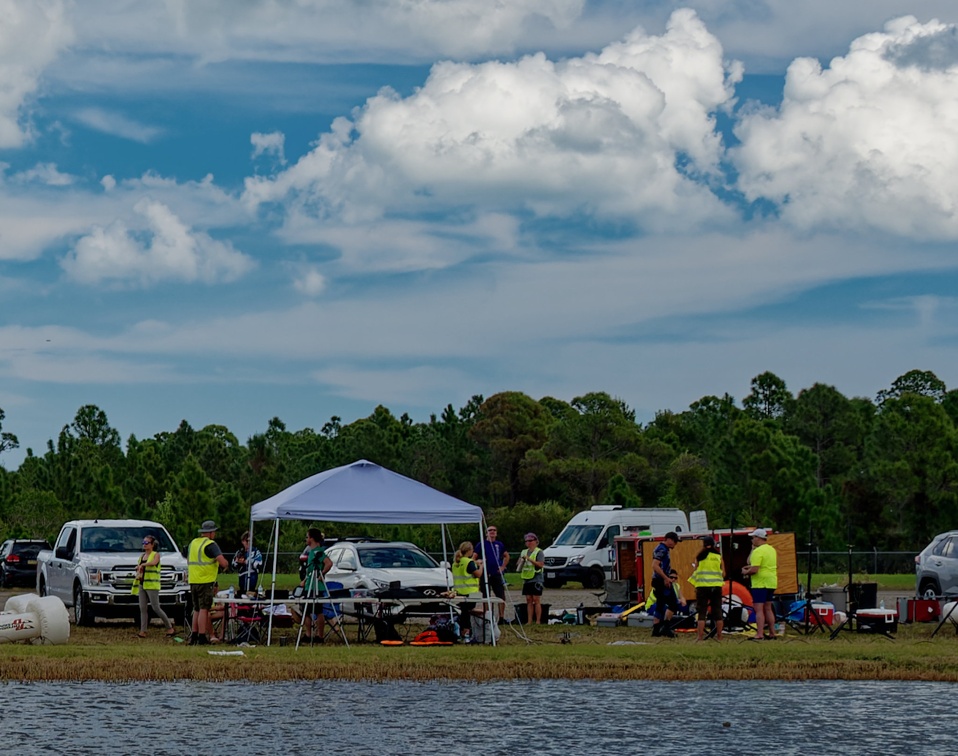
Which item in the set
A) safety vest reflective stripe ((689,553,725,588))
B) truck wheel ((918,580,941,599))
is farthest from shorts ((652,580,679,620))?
truck wheel ((918,580,941,599))

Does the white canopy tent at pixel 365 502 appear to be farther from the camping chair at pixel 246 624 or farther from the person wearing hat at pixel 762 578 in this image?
the person wearing hat at pixel 762 578

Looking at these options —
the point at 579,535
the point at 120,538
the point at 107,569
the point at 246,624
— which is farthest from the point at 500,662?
the point at 579,535

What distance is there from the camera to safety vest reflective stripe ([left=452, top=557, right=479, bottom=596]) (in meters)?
24.3

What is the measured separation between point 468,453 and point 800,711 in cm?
7086

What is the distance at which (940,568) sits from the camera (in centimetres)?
2986

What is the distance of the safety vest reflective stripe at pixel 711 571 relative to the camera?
2342 cm

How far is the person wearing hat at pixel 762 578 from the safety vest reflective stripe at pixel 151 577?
9.45 metres

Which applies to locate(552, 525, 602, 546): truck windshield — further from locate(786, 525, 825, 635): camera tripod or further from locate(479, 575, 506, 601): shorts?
locate(479, 575, 506, 601): shorts

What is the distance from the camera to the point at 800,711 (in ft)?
50.9

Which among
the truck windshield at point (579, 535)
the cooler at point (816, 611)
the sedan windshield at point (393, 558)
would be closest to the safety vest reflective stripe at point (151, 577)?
the sedan windshield at point (393, 558)

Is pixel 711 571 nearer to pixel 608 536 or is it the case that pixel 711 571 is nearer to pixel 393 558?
pixel 393 558

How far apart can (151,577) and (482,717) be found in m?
11.7

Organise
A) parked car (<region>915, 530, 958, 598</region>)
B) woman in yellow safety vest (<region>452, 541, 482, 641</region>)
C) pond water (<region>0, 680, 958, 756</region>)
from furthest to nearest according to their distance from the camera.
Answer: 1. parked car (<region>915, 530, 958, 598</region>)
2. woman in yellow safety vest (<region>452, 541, 482, 641</region>)
3. pond water (<region>0, 680, 958, 756</region>)

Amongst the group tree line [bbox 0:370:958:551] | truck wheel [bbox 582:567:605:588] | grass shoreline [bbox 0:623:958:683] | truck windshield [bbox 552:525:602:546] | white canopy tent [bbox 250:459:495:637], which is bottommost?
grass shoreline [bbox 0:623:958:683]
